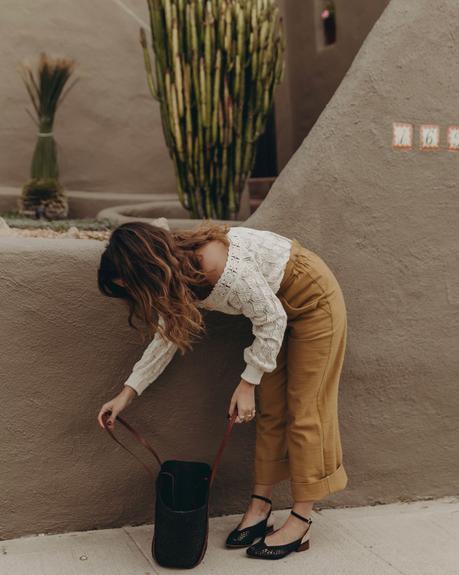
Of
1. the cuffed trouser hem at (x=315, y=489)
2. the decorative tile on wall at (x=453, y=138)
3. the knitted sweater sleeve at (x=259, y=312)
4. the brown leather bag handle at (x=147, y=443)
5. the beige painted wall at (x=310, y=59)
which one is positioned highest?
the beige painted wall at (x=310, y=59)

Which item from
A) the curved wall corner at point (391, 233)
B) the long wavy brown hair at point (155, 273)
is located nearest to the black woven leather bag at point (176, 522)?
the long wavy brown hair at point (155, 273)

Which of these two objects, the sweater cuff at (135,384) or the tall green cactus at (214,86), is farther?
the tall green cactus at (214,86)

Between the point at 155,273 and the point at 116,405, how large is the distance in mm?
650

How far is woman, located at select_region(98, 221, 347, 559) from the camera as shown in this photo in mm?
2830

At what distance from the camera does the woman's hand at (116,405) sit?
311cm

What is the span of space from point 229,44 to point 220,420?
2.06 m

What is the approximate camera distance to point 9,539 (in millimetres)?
3264

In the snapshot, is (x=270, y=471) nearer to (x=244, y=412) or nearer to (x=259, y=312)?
(x=244, y=412)

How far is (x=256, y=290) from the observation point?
9.52ft

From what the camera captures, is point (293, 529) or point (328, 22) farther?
point (328, 22)

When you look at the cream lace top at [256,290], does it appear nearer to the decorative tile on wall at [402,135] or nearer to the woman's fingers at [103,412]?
the woman's fingers at [103,412]

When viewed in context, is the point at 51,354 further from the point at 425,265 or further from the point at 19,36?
the point at 19,36

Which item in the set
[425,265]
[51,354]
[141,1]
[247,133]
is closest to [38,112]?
[141,1]

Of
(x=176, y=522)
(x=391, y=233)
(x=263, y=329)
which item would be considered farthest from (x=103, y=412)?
(x=391, y=233)
